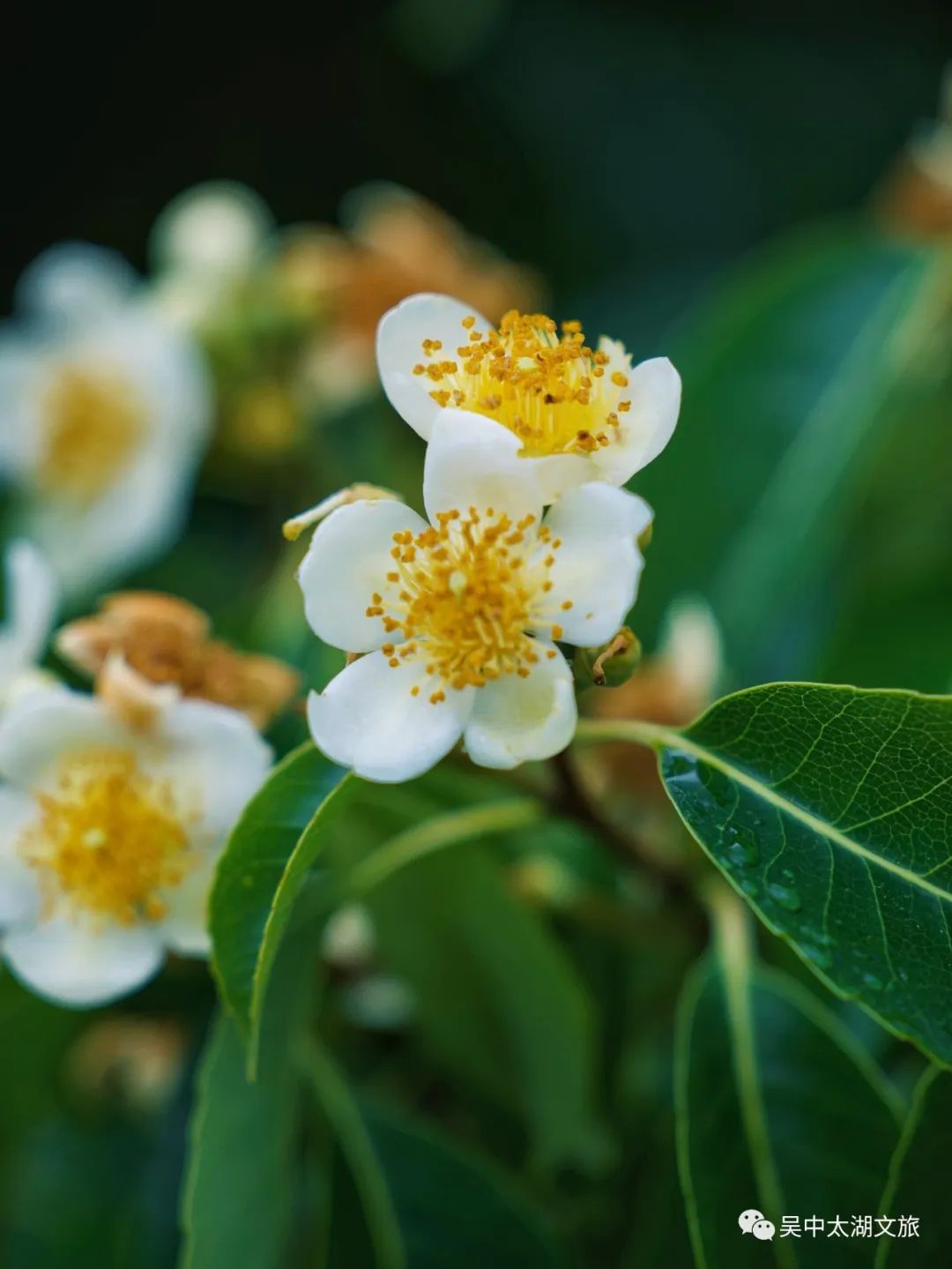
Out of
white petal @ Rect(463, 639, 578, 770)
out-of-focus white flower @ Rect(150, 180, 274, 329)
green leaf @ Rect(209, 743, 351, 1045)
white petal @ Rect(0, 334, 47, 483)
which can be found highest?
white petal @ Rect(463, 639, 578, 770)

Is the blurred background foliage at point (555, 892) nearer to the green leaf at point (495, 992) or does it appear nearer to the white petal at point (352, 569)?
the green leaf at point (495, 992)

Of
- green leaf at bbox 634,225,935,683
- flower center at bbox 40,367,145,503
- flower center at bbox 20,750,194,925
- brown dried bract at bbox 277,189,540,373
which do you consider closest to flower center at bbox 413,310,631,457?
flower center at bbox 20,750,194,925

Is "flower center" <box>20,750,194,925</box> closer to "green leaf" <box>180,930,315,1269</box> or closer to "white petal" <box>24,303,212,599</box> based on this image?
"green leaf" <box>180,930,315,1269</box>

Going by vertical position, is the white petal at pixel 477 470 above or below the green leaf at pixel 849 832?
above

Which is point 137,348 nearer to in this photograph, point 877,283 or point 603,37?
point 877,283

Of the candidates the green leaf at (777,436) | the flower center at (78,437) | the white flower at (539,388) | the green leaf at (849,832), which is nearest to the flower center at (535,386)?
the white flower at (539,388)

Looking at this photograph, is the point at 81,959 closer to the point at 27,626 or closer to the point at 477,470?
the point at 27,626
